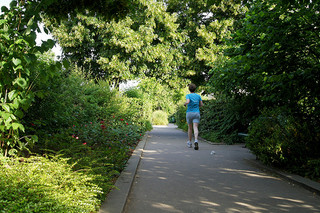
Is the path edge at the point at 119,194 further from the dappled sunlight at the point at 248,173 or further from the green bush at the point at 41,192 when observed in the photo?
the dappled sunlight at the point at 248,173

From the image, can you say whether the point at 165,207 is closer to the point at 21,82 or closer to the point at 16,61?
the point at 21,82

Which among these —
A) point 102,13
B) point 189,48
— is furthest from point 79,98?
point 189,48

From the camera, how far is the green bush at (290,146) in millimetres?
5621

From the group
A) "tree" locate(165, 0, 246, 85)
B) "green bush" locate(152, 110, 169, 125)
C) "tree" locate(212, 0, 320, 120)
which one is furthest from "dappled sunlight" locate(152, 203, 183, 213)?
"green bush" locate(152, 110, 169, 125)

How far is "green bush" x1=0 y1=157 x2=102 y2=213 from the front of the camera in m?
2.63

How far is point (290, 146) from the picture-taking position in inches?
226

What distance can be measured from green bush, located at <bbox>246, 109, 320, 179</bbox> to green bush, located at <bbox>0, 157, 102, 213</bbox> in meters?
4.24

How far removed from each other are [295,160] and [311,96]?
141 centimetres

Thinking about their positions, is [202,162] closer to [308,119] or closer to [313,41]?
[308,119]

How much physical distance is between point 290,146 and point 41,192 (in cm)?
491

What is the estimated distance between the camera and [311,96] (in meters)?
5.86

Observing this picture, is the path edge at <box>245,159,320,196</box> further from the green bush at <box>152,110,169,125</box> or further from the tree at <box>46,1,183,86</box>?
the green bush at <box>152,110,169,125</box>

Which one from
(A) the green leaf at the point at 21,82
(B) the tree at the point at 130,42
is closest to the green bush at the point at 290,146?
(A) the green leaf at the point at 21,82

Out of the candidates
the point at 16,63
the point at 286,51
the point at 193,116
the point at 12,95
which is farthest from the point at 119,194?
the point at 193,116
